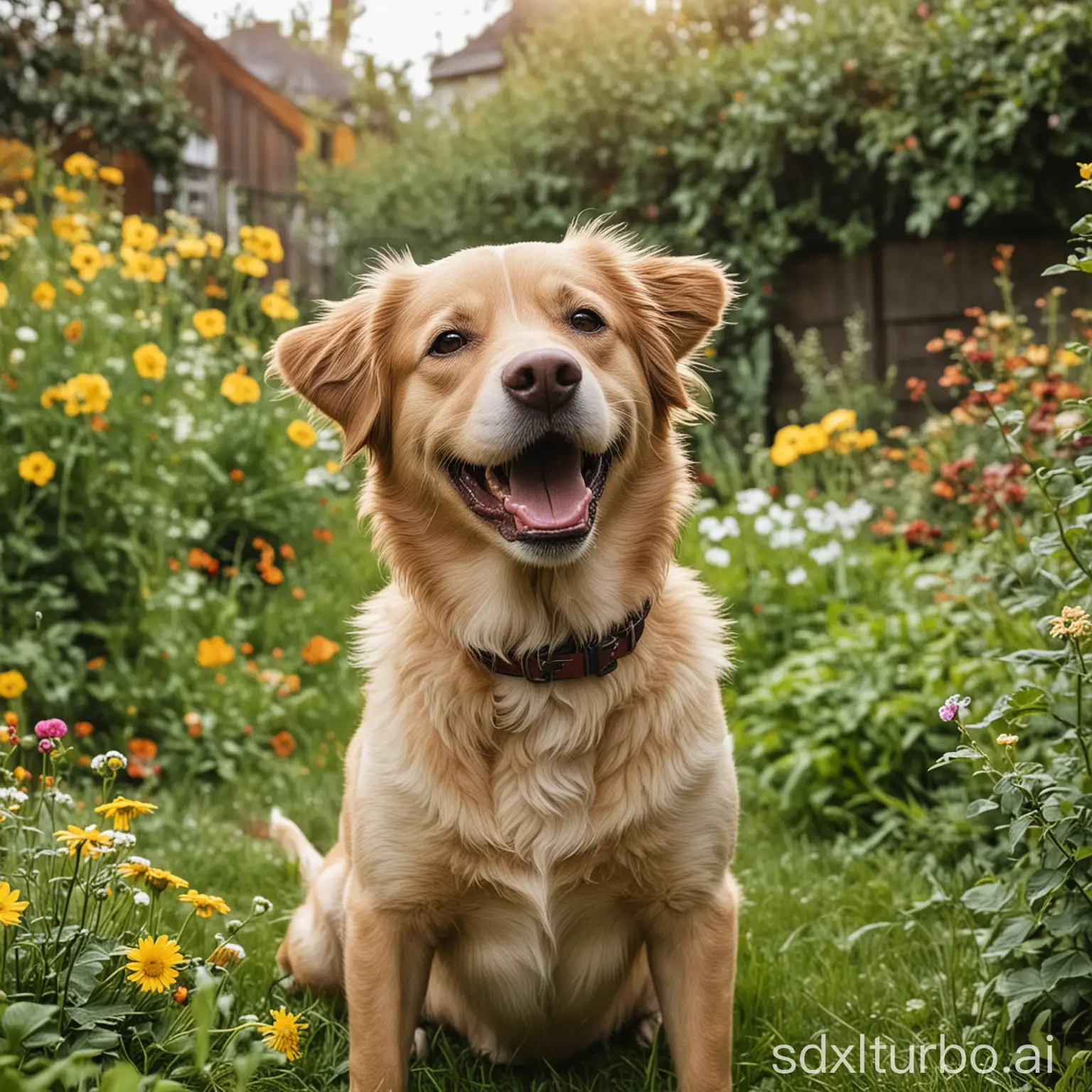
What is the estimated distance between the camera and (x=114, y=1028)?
1886mm

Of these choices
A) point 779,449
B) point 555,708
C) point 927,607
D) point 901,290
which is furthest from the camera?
point 901,290

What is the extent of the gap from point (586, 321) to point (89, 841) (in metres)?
1.34

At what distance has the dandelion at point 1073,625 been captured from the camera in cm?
186

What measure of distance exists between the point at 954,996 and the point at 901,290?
5187mm

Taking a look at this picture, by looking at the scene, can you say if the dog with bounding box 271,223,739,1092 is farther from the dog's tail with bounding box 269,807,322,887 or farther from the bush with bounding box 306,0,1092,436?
the bush with bounding box 306,0,1092,436

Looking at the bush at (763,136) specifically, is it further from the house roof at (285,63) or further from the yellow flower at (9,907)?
the house roof at (285,63)

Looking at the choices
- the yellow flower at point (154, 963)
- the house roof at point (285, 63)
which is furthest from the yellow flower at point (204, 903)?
the house roof at point (285, 63)

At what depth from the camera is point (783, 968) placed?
2660 mm

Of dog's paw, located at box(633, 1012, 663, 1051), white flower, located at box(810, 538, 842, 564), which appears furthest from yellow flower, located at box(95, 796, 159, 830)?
white flower, located at box(810, 538, 842, 564)

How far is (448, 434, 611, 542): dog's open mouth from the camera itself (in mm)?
2184

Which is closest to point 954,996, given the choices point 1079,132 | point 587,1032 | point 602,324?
point 587,1032

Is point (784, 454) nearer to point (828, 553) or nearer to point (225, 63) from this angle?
point (828, 553)

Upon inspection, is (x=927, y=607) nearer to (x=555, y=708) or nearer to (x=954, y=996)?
(x=954, y=996)

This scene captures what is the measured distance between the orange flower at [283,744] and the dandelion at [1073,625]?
10.5 feet
